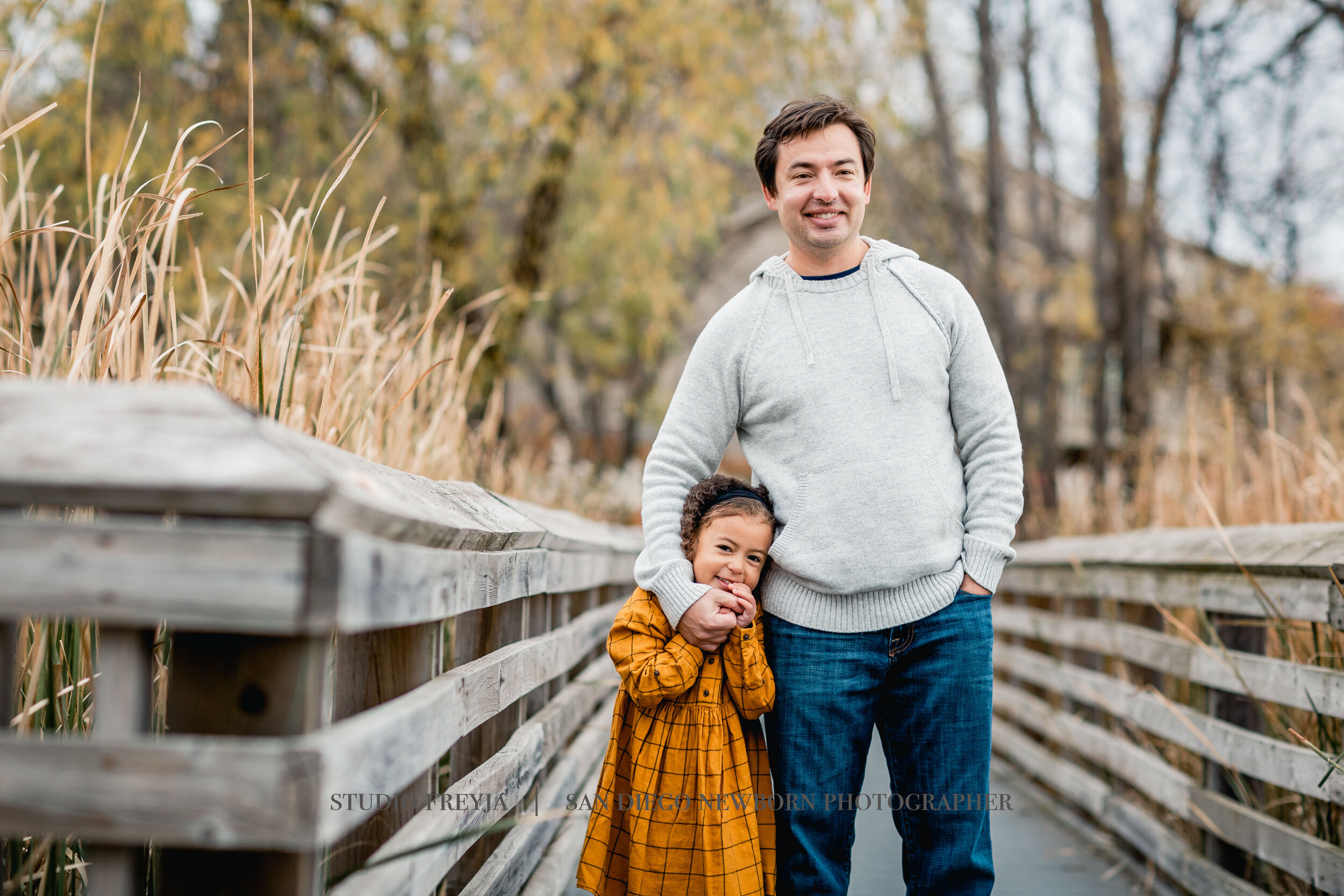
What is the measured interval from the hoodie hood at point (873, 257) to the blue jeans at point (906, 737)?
706mm

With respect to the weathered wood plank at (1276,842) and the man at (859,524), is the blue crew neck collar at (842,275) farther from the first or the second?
the weathered wood plank at (1276,842)

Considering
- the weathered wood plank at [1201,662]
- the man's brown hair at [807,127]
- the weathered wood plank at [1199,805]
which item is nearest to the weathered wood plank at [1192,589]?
the weathered wood plank at [1201,662]

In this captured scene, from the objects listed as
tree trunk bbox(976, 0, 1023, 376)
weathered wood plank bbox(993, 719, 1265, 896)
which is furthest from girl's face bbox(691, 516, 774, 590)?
tree trunk bbox(976, 0, 1023, 376)

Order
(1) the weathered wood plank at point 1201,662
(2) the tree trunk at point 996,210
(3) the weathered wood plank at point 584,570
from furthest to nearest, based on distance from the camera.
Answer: (2) the tree trunk at point 996,210
(3) the weathered wood plank at point 584,570
(1) the weathered wood plank at point 1201,662

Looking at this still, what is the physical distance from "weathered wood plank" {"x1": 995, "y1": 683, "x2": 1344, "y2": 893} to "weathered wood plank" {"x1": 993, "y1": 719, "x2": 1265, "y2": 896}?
0.26ft

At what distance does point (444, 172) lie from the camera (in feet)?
22.1

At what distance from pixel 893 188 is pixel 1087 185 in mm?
2219

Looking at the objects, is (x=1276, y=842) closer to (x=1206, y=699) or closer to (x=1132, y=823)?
(x=1206, y=699)

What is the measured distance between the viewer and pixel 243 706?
115 centimetres

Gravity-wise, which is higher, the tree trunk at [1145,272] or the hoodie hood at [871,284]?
the tree trunk at [1145,272]

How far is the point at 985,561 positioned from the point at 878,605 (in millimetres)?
223

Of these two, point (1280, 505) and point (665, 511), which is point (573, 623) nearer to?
point (665, 511)

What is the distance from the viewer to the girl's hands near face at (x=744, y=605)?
1.98 m

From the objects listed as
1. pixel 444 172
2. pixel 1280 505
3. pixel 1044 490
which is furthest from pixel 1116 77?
pixel 1280 505
